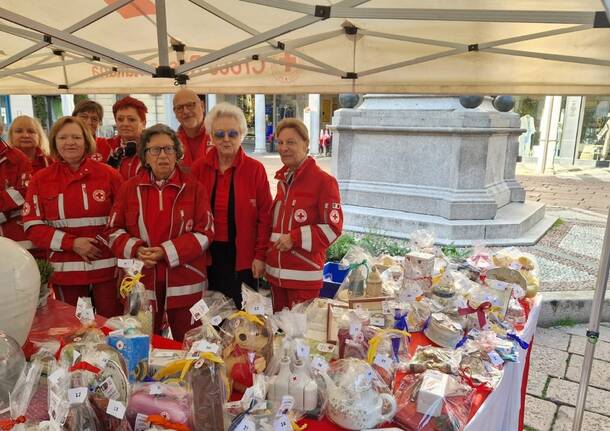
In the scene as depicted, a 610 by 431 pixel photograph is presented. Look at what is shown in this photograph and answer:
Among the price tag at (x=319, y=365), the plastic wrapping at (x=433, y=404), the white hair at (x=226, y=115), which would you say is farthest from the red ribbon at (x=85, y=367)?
the white hair at (x=226, y=115)

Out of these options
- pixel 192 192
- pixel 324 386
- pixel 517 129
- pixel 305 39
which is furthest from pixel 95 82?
pixel 517 129

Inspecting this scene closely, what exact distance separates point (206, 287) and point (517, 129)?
20.2 feet

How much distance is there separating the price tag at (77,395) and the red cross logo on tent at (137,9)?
2891mm

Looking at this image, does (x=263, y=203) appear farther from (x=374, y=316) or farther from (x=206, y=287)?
(x=374, y=316)

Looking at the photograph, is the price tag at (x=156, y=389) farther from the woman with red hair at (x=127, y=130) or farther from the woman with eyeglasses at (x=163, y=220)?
the woman with red hair at (x=127, y=130)

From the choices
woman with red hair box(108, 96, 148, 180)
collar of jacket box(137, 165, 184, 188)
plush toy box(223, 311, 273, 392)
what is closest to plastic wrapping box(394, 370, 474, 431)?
plush toy box(223, 311, 273, 392)

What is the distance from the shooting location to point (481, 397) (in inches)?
68.1

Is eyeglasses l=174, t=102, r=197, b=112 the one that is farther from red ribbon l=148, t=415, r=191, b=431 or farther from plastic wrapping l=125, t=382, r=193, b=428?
red ribbon l=148, t=415, r=191, b=431

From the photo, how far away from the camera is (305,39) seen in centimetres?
325

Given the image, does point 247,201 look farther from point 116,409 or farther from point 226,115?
point 116,409

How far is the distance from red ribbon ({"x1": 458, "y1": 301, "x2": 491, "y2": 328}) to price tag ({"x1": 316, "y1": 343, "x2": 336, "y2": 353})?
785 millimetres

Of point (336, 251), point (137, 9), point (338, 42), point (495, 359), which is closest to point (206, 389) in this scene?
point (495, 359)

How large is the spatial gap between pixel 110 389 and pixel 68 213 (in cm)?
163

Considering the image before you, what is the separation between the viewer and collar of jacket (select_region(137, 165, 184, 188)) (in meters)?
2.45
